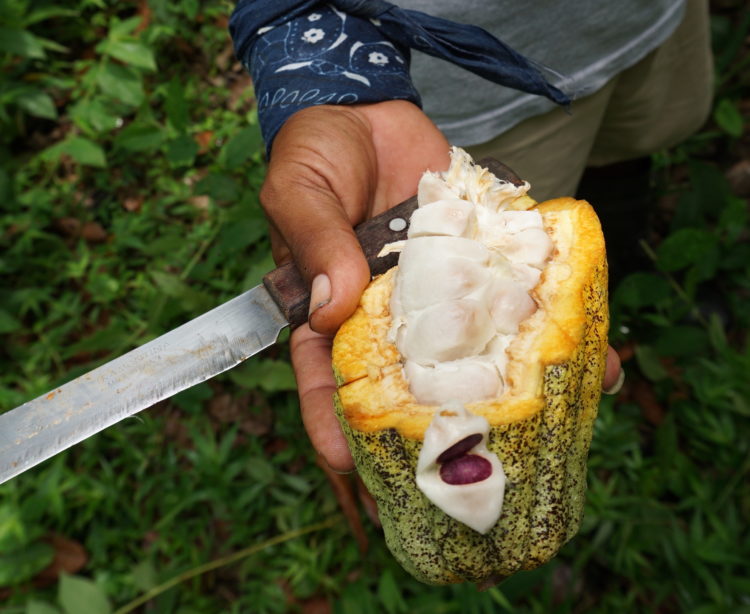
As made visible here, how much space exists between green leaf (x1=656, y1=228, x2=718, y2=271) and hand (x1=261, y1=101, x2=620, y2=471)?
696 millimetres

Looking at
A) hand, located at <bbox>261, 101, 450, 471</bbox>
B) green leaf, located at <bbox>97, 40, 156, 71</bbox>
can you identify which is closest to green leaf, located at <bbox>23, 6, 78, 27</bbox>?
green leaf, located at <bbox>97, 40, 156, 71</bbox>

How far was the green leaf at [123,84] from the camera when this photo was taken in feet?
6.22

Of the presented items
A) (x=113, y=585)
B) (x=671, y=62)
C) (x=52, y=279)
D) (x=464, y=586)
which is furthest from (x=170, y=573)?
(x=671, y=62)

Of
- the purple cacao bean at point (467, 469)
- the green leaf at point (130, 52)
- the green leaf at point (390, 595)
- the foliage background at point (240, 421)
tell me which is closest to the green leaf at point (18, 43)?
the foliage background at point (240, 421)

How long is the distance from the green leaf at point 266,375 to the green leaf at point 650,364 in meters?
0.84

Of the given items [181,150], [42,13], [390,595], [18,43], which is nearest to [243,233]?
[181,150]

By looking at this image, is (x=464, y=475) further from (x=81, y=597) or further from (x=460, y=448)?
(x=81, y=597)

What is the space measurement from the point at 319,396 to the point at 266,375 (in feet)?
2.09

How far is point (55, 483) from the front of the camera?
1.64m

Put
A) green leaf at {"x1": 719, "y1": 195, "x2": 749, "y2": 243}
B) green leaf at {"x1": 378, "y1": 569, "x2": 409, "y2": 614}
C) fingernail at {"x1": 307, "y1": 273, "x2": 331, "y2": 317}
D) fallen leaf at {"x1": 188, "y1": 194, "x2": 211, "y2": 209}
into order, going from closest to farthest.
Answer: fingernail at {"x1": 307, "y1": 273, "x2": 331, "y2": 317}
green leaf at {"x1": 378, "y1": 569, "x2": 409, "y2": 614}
green leaf at {"x1": 719, "y1": 195, "x2": 749, "y2": 243}
fallen leaf at {"x1": 188, "y1": 194, "x2": 211, "y2": 209}

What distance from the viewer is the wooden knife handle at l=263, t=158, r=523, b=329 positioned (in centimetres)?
96

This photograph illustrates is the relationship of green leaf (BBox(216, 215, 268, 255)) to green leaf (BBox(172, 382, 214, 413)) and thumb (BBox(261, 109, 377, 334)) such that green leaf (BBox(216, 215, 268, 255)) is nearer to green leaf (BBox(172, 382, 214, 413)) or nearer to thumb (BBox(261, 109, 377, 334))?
green leaf (BBox(172, 382, 214, 413))

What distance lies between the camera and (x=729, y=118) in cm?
200

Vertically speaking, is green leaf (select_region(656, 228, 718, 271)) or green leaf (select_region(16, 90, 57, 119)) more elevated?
green leaf (select_region(16, 90, 57, 119))
